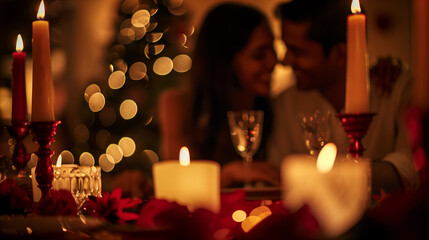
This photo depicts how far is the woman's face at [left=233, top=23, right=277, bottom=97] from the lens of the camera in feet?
7.79

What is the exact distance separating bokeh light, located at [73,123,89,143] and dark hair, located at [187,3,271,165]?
60.8 inches

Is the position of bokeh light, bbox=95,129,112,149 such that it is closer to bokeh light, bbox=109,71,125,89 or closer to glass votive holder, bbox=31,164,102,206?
bokeh light, bbox=109,71,125,89

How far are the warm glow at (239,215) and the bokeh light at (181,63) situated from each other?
2873 millimetres

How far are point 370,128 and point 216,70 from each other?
947 mm

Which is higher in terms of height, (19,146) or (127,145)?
(19,146)

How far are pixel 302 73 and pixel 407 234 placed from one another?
1.83m

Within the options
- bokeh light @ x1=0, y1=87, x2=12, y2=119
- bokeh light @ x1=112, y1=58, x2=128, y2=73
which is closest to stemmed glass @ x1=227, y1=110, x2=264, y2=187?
bokeh light @ x1=112, y1=58, x2=128, y2=73

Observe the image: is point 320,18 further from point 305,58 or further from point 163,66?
point 163,66

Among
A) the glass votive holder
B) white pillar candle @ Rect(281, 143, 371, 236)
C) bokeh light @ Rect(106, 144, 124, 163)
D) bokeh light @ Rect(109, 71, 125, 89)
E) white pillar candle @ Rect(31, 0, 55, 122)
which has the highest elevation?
bokeh light @ Rect(109, 71, 125, 89)

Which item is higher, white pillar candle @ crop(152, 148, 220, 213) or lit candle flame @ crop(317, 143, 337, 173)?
lit candle flame @ crop(317, 143, 337, 173)

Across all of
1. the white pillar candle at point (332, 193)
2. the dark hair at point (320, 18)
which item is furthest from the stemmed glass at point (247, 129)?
the white pillar candle at point (332, 193)

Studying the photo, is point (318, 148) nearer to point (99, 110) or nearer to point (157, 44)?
point (157, 44)

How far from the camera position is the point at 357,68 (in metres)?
0.80

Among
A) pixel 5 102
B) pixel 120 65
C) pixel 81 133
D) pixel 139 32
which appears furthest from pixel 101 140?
pixel 5 102
